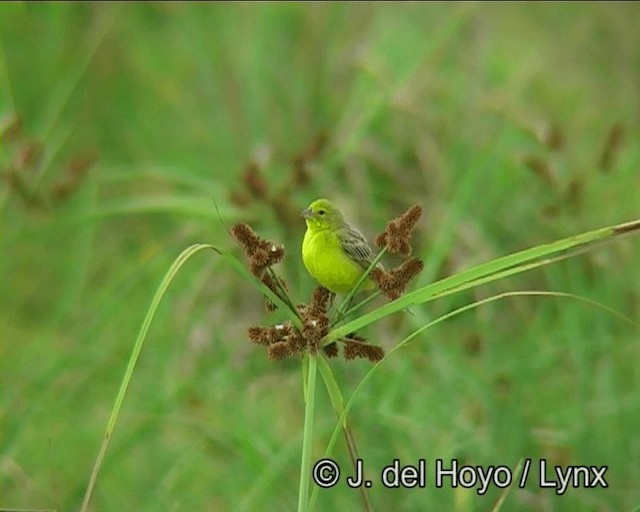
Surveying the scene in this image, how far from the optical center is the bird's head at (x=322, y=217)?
165 centimetres

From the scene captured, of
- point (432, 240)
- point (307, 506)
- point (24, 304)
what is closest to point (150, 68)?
point (24, 304)

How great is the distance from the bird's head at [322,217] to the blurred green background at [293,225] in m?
0.38

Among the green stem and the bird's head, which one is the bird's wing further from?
the green stem

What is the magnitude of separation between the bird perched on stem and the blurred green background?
0.36 metres

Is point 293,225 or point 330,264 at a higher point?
point 293,225

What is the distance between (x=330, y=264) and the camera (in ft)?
5.00

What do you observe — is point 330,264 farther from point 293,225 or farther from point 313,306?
point 293,225

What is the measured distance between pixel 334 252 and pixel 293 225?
1.29m

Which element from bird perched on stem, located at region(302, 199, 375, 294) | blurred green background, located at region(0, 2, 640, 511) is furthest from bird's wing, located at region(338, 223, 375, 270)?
blurred green background, located at region(0, 2, 640, 511)

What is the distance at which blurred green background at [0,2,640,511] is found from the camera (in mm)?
2500

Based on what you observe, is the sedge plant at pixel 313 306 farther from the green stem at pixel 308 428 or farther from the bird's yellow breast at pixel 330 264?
the bird's yellow breast at pixel 330 264

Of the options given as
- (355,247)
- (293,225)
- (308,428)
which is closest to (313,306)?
(308,428)

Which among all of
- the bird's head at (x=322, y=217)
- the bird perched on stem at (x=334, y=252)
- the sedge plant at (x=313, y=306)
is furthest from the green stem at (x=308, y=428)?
the bird's head at (x=322, y=217)

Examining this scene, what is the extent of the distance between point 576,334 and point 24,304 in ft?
6.89
